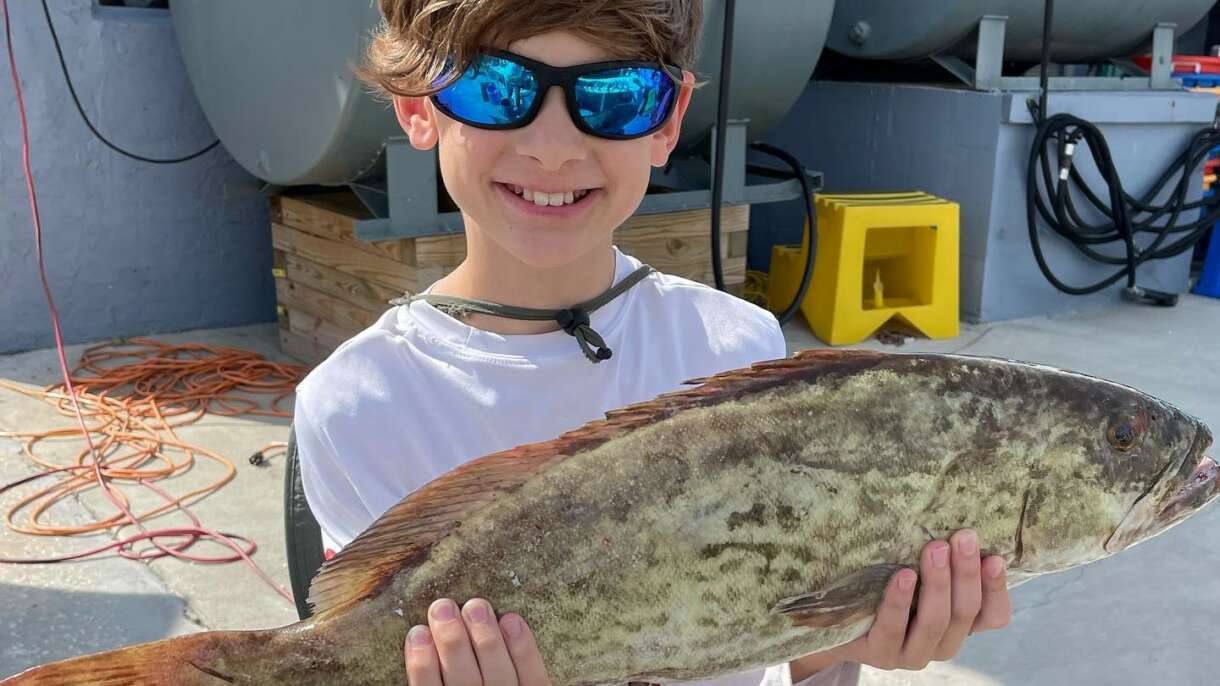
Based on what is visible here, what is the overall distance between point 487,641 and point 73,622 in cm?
224

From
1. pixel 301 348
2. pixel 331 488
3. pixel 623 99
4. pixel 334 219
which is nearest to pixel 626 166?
pixel 623 99

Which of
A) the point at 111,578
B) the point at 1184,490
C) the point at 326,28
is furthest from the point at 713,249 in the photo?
the point at 1184,490

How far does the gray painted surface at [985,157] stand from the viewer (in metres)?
6.50

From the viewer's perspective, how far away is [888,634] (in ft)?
5.20

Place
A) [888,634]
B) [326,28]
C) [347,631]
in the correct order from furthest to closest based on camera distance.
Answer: [326,28] → [888,634] → [347,631]

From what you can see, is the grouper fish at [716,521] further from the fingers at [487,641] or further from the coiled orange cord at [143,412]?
the coiled orange cord at [143,412]

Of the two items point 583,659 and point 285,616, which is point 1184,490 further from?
point 285,616

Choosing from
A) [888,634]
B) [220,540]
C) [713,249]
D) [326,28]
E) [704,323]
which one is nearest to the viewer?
[888,634]

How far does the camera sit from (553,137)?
1.69 m

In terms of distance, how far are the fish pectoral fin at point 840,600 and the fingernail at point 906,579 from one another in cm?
1

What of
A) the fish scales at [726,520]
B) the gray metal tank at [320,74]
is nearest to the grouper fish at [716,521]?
the fish scales at [726,520]

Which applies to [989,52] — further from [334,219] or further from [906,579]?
[906,579]

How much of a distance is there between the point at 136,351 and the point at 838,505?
15.8ft

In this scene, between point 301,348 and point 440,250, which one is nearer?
point 440,250
